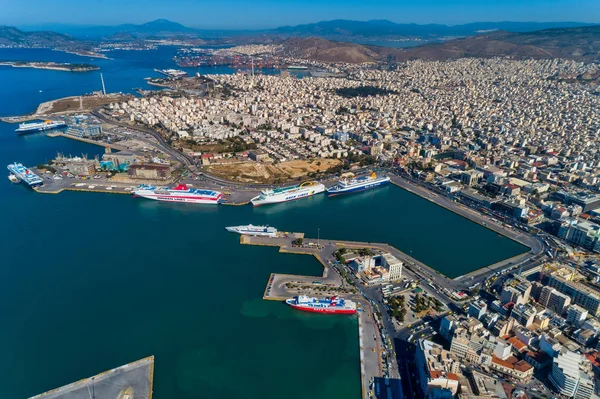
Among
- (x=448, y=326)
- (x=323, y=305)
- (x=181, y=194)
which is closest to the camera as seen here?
(x=448, y=326)

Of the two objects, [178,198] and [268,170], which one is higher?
[268,170]

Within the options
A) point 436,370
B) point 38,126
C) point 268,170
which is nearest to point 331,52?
point 38,126

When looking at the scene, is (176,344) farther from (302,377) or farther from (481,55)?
(481,55)

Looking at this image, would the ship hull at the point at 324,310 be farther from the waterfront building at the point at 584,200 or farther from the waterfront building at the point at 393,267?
the waterfront building at the point at 584,200

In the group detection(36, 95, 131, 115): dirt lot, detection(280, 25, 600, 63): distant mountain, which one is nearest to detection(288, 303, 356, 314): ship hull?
detection(36, 95, 131, 115): dirt lot

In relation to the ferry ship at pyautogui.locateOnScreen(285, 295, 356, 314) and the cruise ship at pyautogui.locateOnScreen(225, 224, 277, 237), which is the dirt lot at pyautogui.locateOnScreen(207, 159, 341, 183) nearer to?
the cruise ship at pyautogui.locateOnScreen(225, 224, 277, 237)

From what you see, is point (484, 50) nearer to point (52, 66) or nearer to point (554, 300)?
point (52, 66)

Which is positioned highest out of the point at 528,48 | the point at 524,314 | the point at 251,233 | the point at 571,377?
the point at 528,48

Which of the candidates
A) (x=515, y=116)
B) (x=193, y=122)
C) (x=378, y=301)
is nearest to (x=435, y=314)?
(x=378, y=301)
